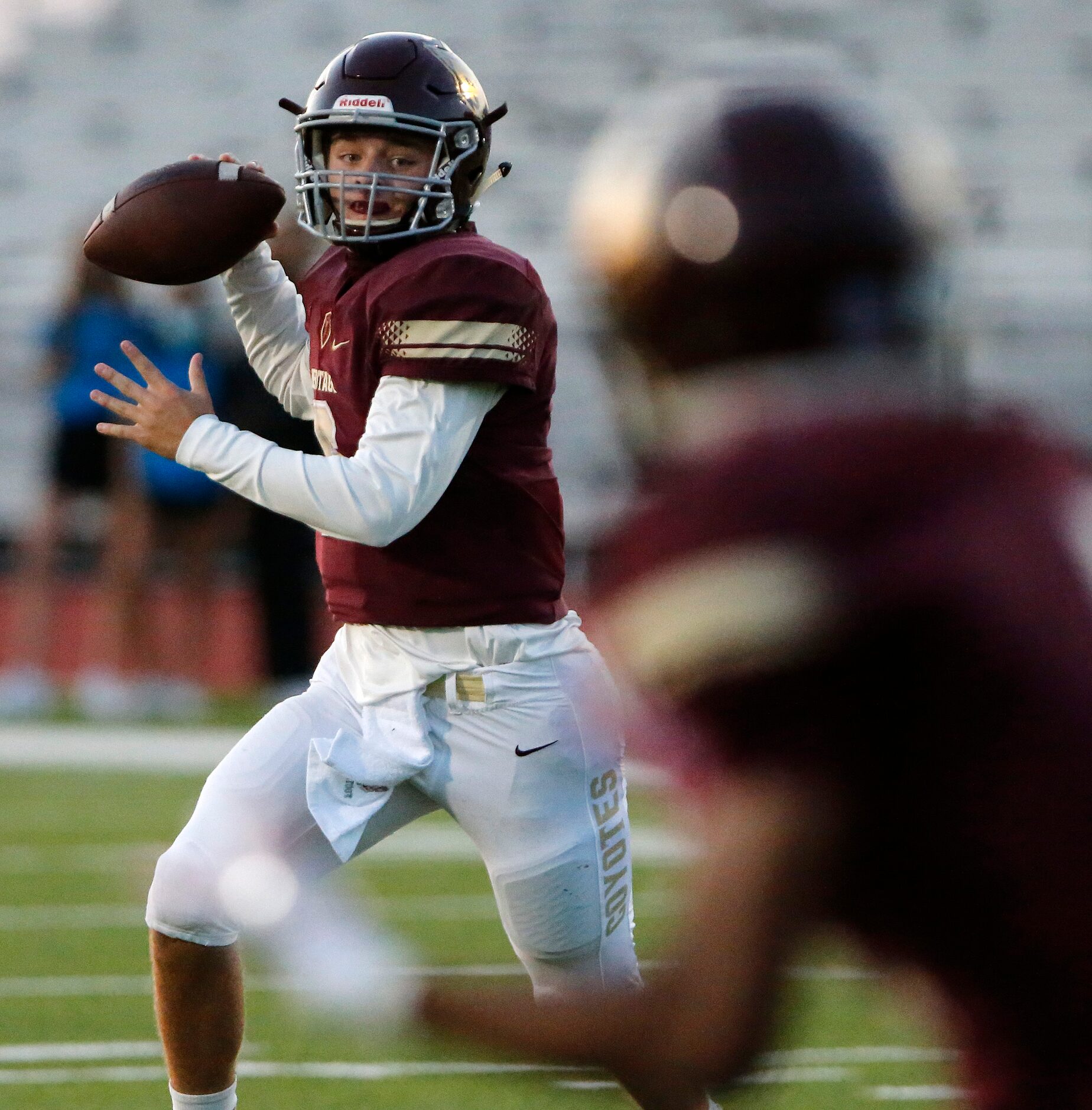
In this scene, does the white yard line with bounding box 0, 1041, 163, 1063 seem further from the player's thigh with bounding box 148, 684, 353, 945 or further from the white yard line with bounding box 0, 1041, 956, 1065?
the player's thigh with bounding box 148, 684, 353, 945

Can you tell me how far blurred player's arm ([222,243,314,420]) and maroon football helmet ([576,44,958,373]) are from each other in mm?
1622

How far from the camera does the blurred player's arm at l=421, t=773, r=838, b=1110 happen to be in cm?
122

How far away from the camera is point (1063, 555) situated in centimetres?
125

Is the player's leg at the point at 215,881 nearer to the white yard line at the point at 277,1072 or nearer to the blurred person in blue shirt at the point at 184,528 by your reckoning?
the white yard line at the point at 277,1072

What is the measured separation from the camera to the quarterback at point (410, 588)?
2428mm

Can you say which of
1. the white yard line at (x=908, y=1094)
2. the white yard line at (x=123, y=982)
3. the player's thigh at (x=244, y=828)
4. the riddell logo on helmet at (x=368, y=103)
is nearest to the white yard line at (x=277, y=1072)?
the white yard line at (x=123, y=982)

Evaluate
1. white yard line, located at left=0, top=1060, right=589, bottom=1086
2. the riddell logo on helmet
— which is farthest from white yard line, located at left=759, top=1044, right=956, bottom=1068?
the riddell logo on helmet

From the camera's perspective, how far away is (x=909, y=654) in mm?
1219

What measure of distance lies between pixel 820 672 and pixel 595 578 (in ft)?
0.55

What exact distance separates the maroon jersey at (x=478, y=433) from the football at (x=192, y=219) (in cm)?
26

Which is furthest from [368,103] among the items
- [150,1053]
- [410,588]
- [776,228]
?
[150,1053]

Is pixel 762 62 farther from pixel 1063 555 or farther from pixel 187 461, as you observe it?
pixel 187 461

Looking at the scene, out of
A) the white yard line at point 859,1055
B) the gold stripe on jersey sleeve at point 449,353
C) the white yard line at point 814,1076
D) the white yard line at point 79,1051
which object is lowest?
the white yard line at point 79,1051

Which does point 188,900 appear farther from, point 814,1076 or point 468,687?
point 814,1076
